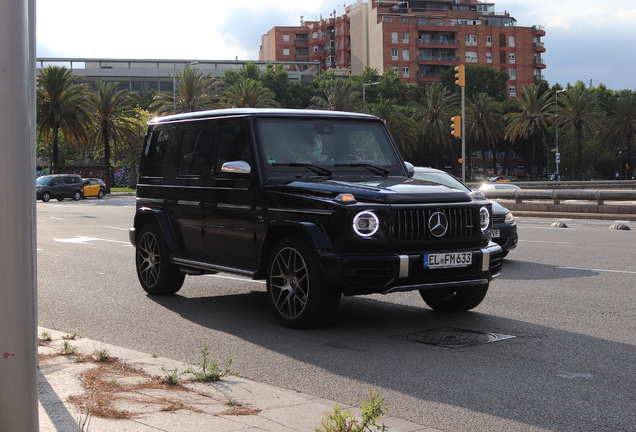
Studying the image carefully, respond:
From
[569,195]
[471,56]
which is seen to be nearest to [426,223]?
[569,195]

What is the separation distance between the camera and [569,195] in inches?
1012

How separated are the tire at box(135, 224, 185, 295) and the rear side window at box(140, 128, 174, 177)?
681 millimetres

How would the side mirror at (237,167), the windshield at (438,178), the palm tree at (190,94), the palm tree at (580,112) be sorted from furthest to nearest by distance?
the palm tree at (580,112), the palm tree at (190,94), the windshield at (438,178), the side mirror at (237,167)

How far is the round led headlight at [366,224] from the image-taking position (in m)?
6.38

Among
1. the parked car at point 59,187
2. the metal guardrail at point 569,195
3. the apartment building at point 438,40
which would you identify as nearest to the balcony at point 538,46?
the apartment building at point 438,40

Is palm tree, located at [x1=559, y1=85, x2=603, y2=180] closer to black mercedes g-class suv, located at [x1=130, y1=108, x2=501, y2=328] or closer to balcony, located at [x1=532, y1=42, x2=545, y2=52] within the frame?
balcony, located at [x1=532, y1=42, x2=545, y2=52]

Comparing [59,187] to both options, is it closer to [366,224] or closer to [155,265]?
[155,265]

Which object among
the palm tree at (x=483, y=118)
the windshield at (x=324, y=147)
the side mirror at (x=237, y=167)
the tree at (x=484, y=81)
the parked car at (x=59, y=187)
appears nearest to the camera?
the side mirror at (x=237, y=167)

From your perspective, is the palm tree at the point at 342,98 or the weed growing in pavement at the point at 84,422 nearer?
the weed growing in pavement at the point at 84,422

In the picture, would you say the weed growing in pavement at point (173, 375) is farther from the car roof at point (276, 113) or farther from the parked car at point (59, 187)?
the parked car at point (59, 187)

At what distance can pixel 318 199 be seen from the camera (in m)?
6.62

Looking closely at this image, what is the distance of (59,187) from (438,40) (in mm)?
77062

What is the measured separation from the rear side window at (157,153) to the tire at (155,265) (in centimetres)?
68

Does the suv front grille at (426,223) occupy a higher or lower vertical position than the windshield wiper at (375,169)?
lower
